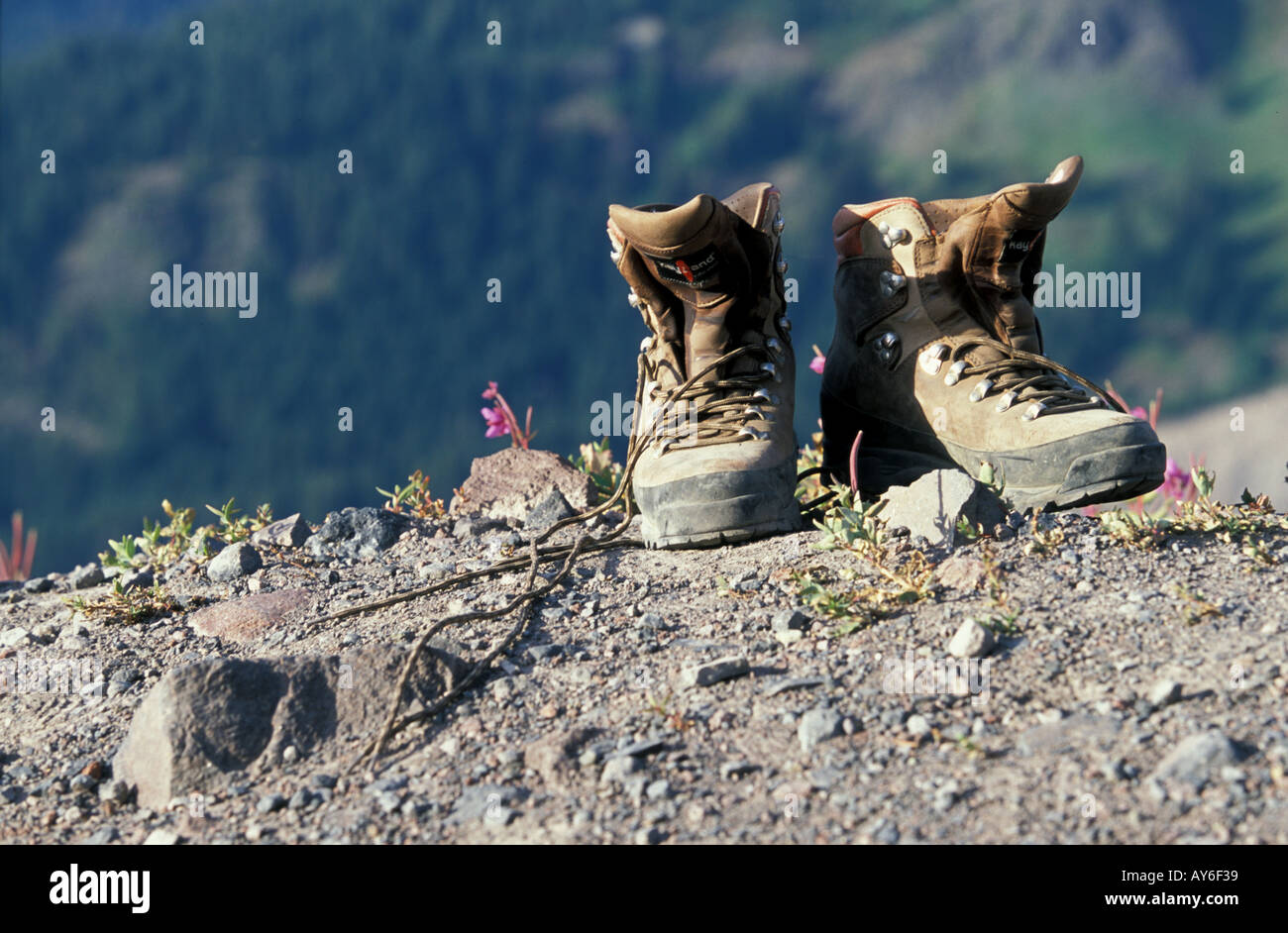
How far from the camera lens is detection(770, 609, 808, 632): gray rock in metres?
2.65

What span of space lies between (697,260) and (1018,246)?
3.27ft

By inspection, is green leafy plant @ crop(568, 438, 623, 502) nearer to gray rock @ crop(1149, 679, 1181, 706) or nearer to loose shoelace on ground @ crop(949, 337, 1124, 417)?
loose shoelace on ground @ crop(949, 337, 1124, 417)

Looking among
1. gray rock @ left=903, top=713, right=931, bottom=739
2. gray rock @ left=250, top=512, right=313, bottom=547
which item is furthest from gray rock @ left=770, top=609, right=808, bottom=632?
gray rock @ left=250, top=512, right=313, bottom=547

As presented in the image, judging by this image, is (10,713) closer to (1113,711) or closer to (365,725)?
(365,725)

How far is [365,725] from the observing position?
247 cm

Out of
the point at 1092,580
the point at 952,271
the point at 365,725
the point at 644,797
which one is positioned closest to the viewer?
the point at 644,797

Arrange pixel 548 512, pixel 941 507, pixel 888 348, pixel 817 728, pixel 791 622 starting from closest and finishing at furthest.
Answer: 1. pixel 817 728
2. pixel 791 622
3. pixel 941 507
4. pixel 888 348
5. pixel 548 512

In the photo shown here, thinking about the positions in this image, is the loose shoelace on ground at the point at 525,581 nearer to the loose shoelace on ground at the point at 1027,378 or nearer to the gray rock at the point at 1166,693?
the loose shoelace on ground at the point at 1027,378

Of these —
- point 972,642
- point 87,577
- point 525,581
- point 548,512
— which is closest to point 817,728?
point 972,642

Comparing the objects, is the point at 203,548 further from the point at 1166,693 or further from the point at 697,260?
the point at 1166,693

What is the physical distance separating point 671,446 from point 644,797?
1550 millimetres

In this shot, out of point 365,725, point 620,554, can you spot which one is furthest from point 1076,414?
point 365,725

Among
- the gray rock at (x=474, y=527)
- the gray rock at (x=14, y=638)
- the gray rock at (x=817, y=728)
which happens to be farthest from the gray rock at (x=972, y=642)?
the gray rock at (x=14, y=638)

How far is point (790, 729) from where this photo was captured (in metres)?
2.24
